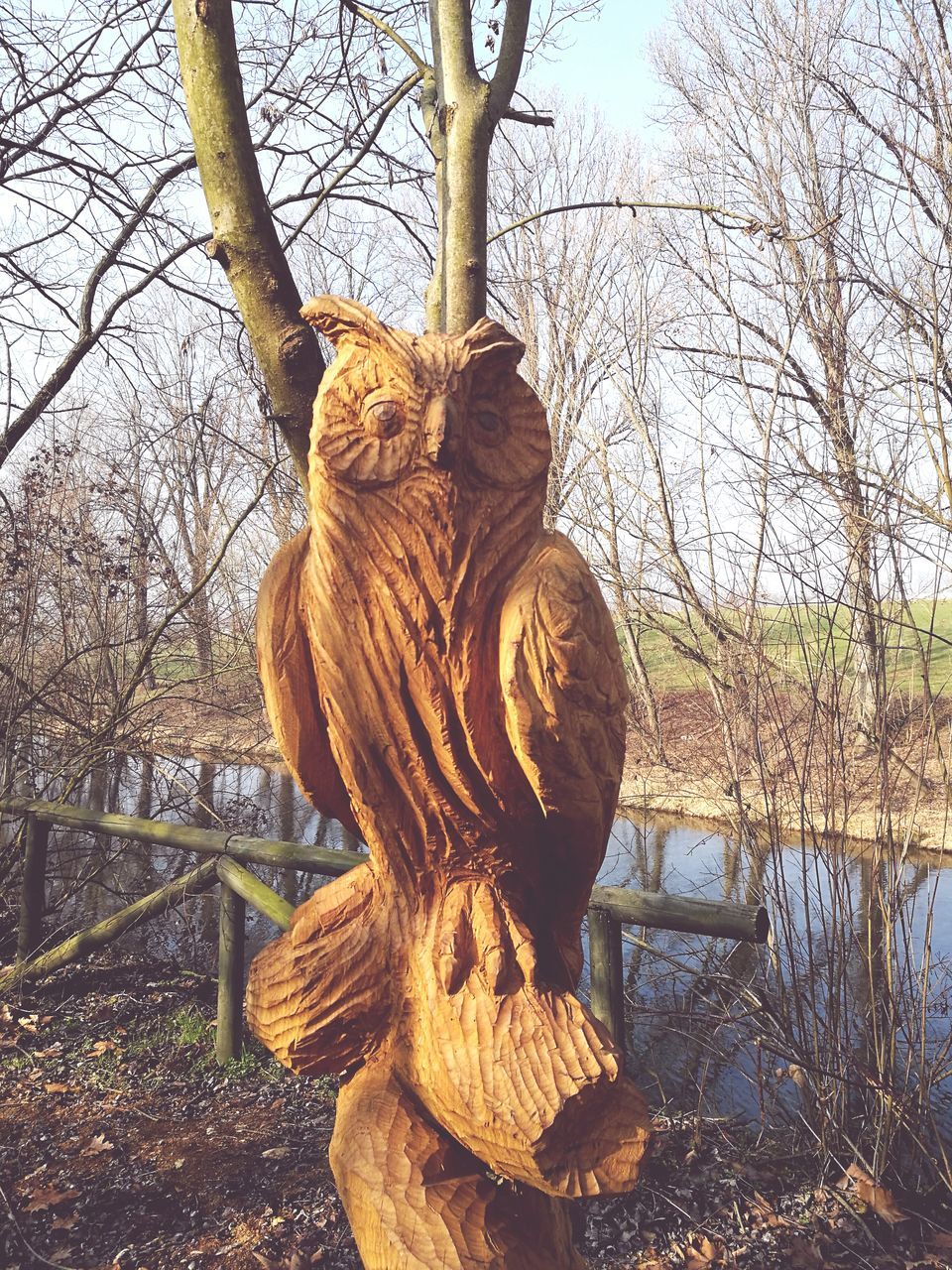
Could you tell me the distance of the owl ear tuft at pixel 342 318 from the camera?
116cm

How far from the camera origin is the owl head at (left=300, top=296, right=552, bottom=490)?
3.61ft

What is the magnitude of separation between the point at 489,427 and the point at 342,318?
0.26m

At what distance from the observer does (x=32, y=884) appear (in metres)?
4.55

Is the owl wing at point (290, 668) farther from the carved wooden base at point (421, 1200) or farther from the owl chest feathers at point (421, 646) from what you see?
the carved wooden base at point (421, 1200)

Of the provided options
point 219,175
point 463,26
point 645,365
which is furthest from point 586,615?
point 645,365

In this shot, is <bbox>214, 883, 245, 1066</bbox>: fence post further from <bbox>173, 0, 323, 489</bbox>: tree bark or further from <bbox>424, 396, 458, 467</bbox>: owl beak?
<bbox>424, 396, 458, 467</bbox>: owl beak

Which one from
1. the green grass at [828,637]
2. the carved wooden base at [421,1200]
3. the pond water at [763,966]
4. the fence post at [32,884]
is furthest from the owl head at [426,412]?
the fence post at [32,884]

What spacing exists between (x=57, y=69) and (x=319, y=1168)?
6469 mm

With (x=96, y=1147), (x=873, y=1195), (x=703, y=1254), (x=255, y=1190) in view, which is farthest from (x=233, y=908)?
(x=873, y=1195)

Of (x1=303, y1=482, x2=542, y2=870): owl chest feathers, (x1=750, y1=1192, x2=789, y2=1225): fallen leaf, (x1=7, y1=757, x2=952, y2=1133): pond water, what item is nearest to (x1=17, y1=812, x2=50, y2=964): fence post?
(x1=7, y1=757, x2=952, y2=1133): pond water

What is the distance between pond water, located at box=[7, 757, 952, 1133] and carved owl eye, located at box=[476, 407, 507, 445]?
1593mm

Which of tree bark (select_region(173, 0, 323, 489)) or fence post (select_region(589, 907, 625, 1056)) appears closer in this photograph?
tree bark (select_region(173, 0, 323, 489))

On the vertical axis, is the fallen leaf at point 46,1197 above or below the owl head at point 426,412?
below

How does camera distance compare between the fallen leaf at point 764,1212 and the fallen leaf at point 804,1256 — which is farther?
the fallen leaf at point 764,1212
